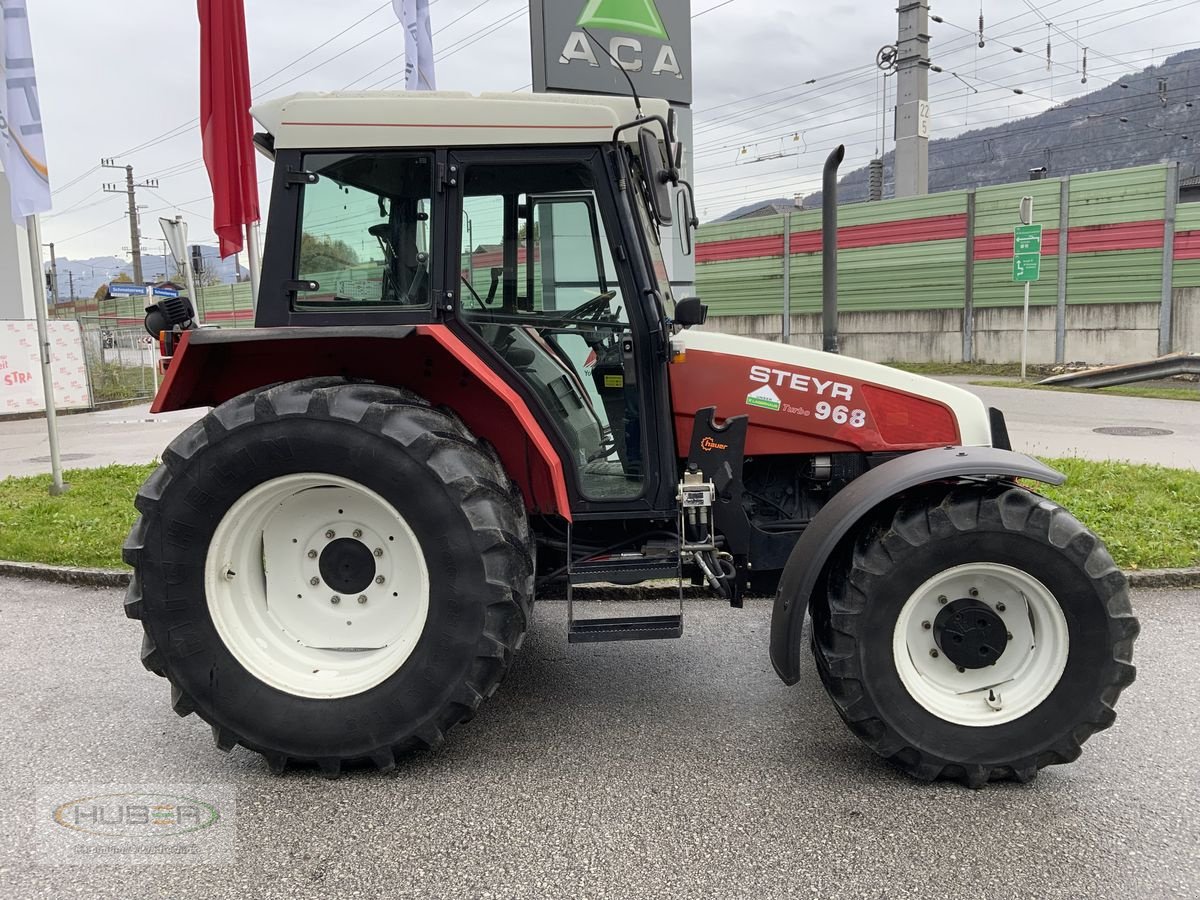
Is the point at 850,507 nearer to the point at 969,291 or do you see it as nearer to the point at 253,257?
the point at 253,257

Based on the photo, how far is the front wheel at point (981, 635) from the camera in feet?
9.86

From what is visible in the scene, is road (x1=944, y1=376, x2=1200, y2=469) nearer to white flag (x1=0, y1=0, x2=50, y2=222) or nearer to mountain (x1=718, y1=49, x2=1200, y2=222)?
white flag (x1=0, y1=0, x2=50, y2=222)

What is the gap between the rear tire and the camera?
3.08 m

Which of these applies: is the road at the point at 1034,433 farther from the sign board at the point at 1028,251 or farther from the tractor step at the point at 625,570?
the tractor step at the point at 625,570

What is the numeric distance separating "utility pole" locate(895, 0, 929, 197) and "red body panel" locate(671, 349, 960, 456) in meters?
18.9

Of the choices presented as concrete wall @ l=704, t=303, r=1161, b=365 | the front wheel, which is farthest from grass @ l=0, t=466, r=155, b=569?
concrete wall @ l=704, t=303, r=1161, b=365

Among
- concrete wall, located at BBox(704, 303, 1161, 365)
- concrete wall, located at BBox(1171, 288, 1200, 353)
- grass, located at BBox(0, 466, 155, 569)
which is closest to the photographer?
grass, located at BBox(0, 466, 155, 569)

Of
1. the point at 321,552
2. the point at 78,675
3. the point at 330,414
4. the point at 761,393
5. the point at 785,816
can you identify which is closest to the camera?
the point at 785,816

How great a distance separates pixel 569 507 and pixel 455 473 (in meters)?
0.56

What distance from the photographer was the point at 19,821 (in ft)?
9.67

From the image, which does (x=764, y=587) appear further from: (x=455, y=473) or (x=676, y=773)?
(x=455, y=473)

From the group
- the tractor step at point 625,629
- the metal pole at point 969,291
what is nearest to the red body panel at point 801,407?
the tractor step at point 625,629

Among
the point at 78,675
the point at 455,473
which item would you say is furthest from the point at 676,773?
the point at 78,675

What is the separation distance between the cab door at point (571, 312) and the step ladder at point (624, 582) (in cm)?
21
